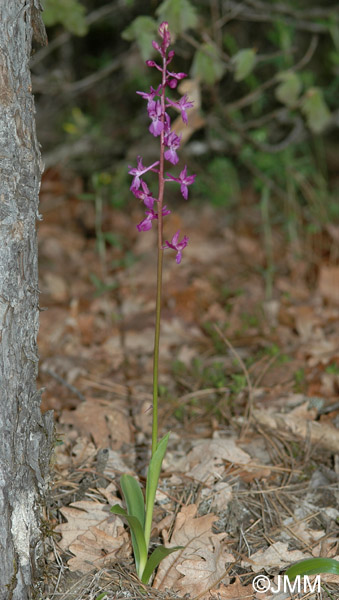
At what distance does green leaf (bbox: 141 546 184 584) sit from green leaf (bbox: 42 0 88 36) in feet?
8.18

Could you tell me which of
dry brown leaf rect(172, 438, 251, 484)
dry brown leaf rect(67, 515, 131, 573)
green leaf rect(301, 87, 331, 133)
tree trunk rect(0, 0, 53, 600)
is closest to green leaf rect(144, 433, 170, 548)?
dry brown leaf rect(67, 515, 131, 573)

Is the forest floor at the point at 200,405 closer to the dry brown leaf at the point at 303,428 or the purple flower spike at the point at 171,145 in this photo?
the dry brown leaf at the point at 303,428

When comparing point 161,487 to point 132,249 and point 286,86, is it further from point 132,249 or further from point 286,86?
point 132,249

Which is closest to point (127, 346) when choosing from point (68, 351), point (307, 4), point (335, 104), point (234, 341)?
point (68, 351)

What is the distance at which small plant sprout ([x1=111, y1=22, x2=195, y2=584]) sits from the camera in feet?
5.30

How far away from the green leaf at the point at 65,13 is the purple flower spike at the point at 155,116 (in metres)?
1.65

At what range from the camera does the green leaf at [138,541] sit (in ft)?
5.59

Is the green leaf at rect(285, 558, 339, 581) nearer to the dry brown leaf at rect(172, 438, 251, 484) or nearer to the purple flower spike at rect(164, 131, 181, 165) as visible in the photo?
the dry brown leaf at rect(172, 438, 251, 484)

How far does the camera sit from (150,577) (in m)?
1.81

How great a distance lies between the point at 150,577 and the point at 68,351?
63.7 inches

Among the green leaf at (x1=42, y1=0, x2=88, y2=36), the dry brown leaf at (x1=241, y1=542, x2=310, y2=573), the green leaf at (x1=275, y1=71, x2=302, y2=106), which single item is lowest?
the dry brown leaf at (x1=241, y1=542, x2=310, y2=573)

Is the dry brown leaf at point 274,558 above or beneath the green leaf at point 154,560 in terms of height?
beneath

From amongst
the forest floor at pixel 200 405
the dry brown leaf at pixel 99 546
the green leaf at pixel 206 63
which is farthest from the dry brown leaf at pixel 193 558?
the green leaf at pixel 206 63

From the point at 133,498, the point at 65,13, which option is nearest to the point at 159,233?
the point at 133,498
